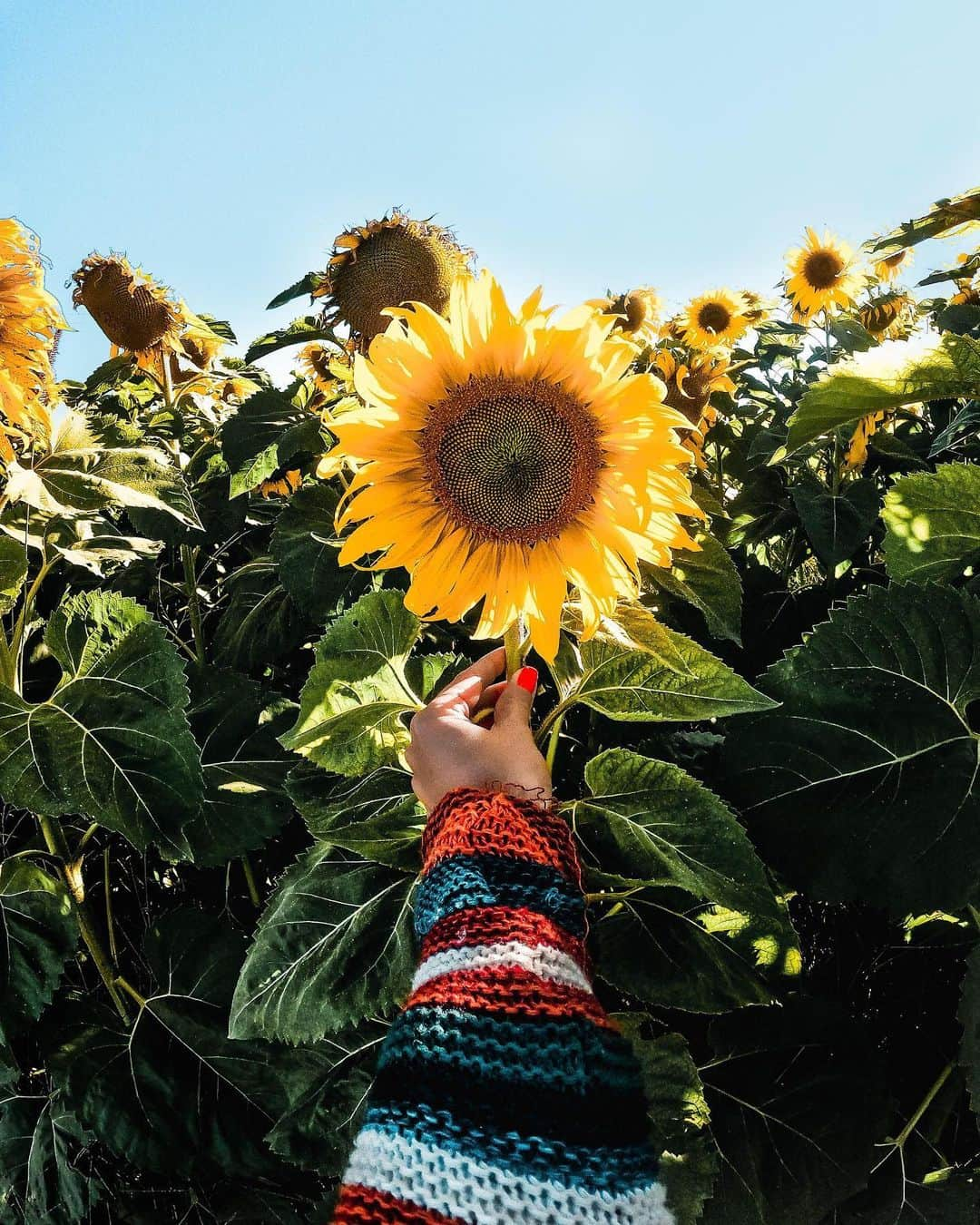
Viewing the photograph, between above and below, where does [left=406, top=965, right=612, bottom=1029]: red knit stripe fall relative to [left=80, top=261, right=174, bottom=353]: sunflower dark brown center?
below

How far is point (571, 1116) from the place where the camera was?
737mm

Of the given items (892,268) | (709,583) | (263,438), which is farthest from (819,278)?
(709,583)

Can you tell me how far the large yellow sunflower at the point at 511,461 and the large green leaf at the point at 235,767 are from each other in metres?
0.53

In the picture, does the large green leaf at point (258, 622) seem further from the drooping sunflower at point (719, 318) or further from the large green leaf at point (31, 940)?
the drooping sunflower at point (719, 318)

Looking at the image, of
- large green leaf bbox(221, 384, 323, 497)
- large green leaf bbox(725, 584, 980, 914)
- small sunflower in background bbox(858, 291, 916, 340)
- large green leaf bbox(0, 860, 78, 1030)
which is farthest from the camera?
small sunflower in background bbox(858, 291, 916, 340)

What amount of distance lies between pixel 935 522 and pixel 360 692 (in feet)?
2.50

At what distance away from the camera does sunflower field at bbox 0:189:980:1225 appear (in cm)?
112

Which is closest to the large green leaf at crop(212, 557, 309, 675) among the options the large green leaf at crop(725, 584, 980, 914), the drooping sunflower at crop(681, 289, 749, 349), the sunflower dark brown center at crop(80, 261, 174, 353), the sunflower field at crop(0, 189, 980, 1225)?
the sunflower field at crop(0, 189, 980, 1225)

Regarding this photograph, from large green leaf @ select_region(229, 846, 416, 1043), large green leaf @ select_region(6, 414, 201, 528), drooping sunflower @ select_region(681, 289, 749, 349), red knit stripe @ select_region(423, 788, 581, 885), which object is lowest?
large green leaf @ select_region(229, 846, 416, 1043)

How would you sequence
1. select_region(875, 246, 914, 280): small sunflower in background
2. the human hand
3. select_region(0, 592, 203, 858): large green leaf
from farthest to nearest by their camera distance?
select_region(875, 246, 914, 280): small sunflower in background → select_region(0, 592, 203, 858): large green leaf → the human hand

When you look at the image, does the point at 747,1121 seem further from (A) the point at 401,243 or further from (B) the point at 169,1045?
(A) the point at 401,243

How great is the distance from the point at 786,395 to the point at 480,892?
2033 mm

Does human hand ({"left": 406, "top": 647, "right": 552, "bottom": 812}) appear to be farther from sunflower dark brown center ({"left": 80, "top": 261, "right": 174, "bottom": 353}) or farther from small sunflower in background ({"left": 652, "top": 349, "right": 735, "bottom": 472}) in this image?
sunflower dark brown center ({"left": 80, "top": 261, "right": 174, "bottom": 353})

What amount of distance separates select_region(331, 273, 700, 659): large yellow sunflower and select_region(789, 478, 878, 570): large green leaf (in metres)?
0.75
